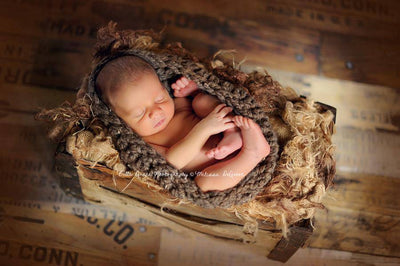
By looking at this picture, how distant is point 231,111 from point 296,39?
2.94 ft

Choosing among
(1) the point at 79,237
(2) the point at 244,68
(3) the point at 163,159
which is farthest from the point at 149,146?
(2) the point at 244,68

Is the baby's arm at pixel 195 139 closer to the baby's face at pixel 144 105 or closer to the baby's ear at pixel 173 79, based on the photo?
the baby's face at pixel 144 105

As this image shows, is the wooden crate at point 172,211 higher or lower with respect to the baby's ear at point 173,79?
lower

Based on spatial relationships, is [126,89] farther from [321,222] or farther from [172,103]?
[321,222]

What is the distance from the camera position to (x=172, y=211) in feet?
4.49

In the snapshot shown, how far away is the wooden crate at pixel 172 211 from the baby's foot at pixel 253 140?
0.24 meters

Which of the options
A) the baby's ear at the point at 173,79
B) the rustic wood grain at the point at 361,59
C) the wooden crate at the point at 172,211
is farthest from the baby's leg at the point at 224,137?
the rustic wood grain at the point at 361,59

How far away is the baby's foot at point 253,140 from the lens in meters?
1.13

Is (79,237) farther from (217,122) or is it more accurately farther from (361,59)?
(361,59)

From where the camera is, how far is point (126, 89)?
116cm

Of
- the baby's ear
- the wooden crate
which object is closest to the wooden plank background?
the wooden crate

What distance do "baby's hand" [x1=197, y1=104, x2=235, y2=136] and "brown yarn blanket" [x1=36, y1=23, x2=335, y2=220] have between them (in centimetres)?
4

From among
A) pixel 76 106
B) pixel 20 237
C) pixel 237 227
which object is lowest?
pixel 20 237

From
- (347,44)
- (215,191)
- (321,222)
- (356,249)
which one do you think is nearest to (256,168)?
(215,191)
